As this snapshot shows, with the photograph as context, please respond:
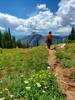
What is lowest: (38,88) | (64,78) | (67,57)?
(64,78)

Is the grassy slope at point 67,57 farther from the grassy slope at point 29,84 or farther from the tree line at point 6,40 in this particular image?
the tree line at point 6,40

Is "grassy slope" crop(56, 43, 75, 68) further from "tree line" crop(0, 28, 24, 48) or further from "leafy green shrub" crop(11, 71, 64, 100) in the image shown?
"tree line" crop(0, 28, 24, 48)

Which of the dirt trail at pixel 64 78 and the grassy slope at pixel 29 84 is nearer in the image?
the grassy slope at pixel 29 84

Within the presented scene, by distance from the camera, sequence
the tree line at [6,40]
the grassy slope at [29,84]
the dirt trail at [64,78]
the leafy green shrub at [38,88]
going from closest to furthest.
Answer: the grassy slope at [29,84] → the leafy green shrub at [38,88] → the dirt trail at [64,78] → the tree line at [6,40]

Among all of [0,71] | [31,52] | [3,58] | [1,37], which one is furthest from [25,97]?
[1,37]

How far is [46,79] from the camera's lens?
1638 centimetres

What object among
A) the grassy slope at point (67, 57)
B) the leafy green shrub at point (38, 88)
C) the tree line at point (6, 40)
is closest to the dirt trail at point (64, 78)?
the grassy slope at point (67, 57)

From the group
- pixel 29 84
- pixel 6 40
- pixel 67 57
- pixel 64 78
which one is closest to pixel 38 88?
pixel 29 84

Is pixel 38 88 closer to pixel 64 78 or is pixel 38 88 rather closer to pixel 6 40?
pixel 64 78

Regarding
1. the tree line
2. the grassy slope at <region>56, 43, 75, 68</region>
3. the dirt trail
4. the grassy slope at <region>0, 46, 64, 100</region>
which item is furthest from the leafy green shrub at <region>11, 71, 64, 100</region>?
the tree line

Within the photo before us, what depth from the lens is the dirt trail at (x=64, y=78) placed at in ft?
53.8

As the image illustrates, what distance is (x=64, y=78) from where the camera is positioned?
19.8m

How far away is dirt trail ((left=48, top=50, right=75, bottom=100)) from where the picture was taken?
1641 centimetres

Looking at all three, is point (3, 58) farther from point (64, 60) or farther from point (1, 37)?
point (1, 37)
